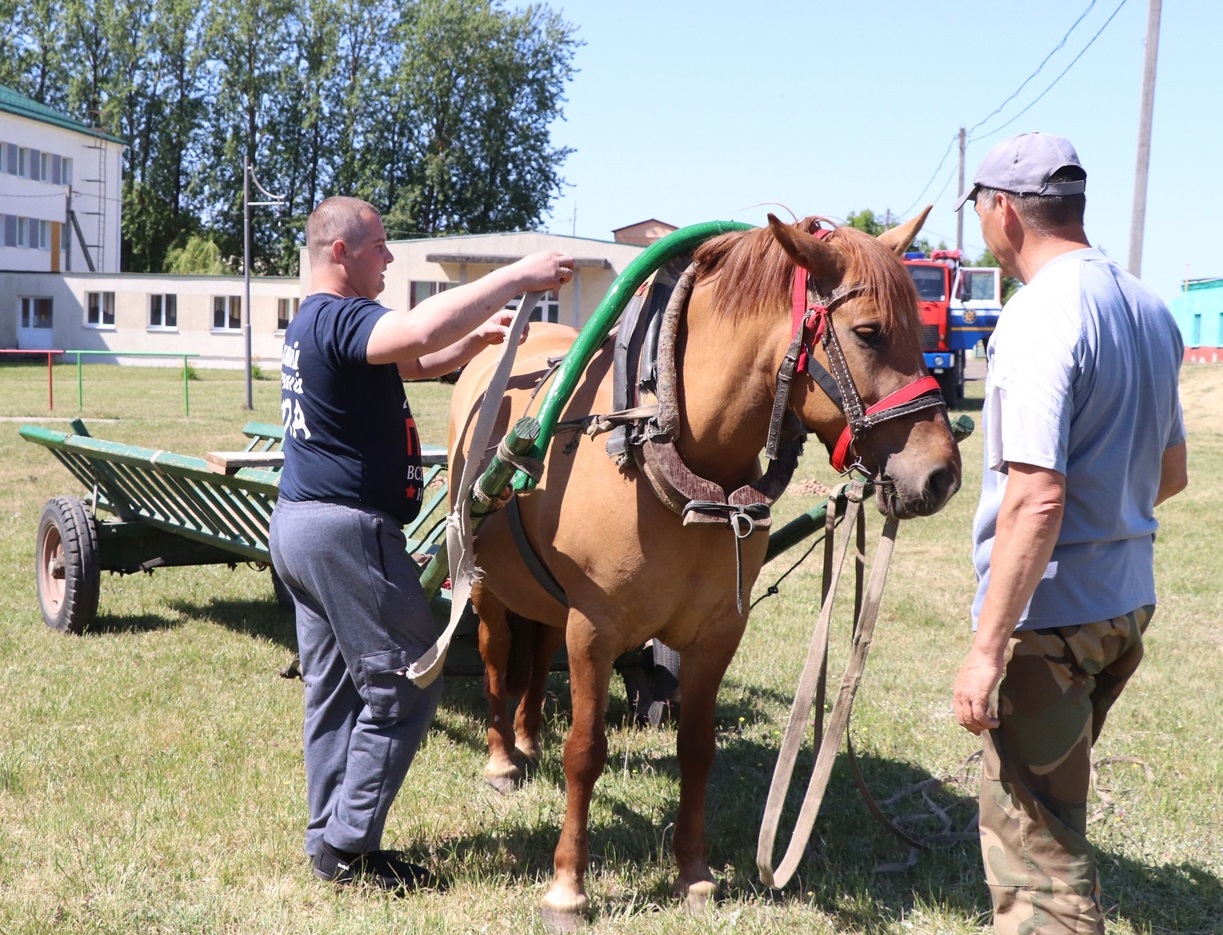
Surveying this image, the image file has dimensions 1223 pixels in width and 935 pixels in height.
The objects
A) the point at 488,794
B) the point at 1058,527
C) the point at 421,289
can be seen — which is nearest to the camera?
the point at 1058,527

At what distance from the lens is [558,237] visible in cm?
3681

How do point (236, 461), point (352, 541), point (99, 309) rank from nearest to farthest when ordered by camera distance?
1. point (352, 541)
2. point (236, 461)
3. point (99, 309)

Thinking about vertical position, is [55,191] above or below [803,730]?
above

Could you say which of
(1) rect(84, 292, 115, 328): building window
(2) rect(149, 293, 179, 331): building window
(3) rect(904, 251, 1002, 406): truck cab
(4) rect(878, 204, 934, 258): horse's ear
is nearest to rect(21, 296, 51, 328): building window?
(1) rect(84, 292, 115, 328): building window

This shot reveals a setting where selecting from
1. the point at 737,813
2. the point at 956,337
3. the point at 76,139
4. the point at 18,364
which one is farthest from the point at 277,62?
the point at 737,813

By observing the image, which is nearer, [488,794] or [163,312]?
[488,794]

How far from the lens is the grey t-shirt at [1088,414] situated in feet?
8.00

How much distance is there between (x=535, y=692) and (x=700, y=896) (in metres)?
1.53

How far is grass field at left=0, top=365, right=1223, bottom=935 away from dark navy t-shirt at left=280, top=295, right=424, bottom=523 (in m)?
1.25

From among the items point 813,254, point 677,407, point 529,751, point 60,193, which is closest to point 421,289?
point 60,193

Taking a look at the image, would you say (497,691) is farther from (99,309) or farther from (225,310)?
(99,309)

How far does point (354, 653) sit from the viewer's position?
11.1 ft

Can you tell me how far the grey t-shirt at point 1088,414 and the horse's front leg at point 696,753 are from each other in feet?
3.50

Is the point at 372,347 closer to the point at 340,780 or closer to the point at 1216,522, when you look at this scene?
the point at 340,780
